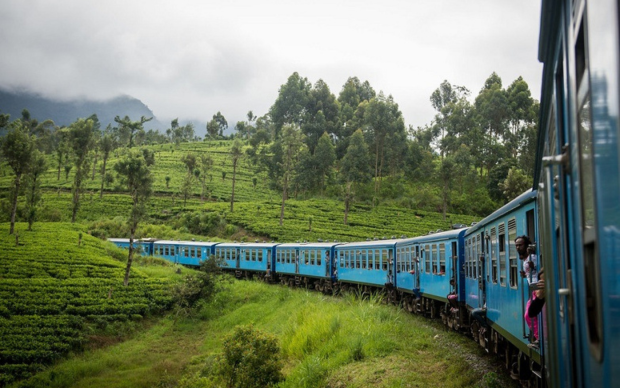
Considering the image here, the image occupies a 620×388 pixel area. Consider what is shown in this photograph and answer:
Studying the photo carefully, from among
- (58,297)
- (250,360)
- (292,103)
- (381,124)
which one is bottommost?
(250,360)

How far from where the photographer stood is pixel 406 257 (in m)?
16.3

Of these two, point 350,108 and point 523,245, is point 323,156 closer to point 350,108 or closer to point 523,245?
point 350,108

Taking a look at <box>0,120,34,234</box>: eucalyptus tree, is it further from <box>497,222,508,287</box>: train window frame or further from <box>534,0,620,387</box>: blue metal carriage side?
<box>534,0,620,387</box>: blue metal carriage side

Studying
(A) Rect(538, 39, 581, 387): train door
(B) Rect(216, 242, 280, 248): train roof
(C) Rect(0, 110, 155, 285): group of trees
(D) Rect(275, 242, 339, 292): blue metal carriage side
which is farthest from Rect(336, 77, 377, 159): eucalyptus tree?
(A) Rect(538, 39, 581, 387): train door

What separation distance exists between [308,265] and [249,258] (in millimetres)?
7272

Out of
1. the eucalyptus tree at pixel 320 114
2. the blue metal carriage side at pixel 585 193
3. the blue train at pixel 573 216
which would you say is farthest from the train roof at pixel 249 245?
the eucalyptus tree at pixel 320 114

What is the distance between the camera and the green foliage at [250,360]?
12.5 m

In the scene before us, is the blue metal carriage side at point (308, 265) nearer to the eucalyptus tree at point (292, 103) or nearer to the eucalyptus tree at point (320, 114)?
the eucalyptus tree at point (320, 114)

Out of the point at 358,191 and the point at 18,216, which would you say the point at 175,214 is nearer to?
the point at 18,216

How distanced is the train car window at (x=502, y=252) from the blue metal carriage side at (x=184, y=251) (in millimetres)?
28628

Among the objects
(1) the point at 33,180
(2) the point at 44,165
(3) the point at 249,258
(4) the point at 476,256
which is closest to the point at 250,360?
(4) the point at 476,256

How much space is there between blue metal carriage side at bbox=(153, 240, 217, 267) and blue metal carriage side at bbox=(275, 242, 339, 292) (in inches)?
296

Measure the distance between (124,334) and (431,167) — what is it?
1928 inches

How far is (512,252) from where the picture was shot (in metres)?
6.72
